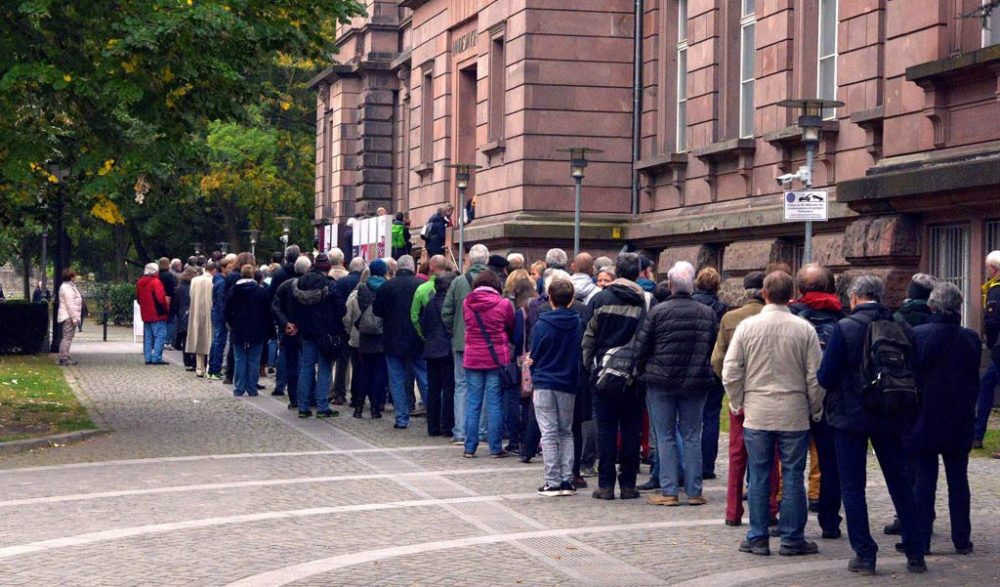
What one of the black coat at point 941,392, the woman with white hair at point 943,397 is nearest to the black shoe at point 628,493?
the woman with white hair at point 943,397

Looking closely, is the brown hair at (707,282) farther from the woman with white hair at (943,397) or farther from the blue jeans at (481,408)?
the blue jeans at (481,408)

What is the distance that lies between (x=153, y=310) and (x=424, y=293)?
13538mm

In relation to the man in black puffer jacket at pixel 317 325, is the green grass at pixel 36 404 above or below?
below

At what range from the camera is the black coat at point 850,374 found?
969 centimetres

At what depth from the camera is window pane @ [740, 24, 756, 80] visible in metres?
26.1

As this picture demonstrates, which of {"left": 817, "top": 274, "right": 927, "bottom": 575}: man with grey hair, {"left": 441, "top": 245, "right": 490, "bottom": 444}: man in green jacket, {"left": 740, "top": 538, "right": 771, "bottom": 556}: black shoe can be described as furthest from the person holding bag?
{"left": 817, "top": 274, "right": 927, "bottom": 575}: man with grey hair

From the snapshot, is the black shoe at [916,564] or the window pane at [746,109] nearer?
the black shoe at [916,564]

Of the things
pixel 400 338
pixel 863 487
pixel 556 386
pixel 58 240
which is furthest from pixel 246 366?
pixel 863 487

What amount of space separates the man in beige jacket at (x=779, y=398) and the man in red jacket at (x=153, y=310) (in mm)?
20719

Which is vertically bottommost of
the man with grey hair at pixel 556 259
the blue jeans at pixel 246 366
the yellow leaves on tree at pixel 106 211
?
the blue jeans at pixel 246 366

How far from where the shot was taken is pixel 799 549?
10461 mm

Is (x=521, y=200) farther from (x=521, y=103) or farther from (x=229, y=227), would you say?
(x=229, y=227)

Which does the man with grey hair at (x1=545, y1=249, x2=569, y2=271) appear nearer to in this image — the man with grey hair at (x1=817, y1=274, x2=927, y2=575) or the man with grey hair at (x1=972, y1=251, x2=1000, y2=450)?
the man with grey hair at (x1=972, y1=251, x2=1000, y2=450)

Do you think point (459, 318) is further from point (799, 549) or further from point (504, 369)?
point (799, 549)
